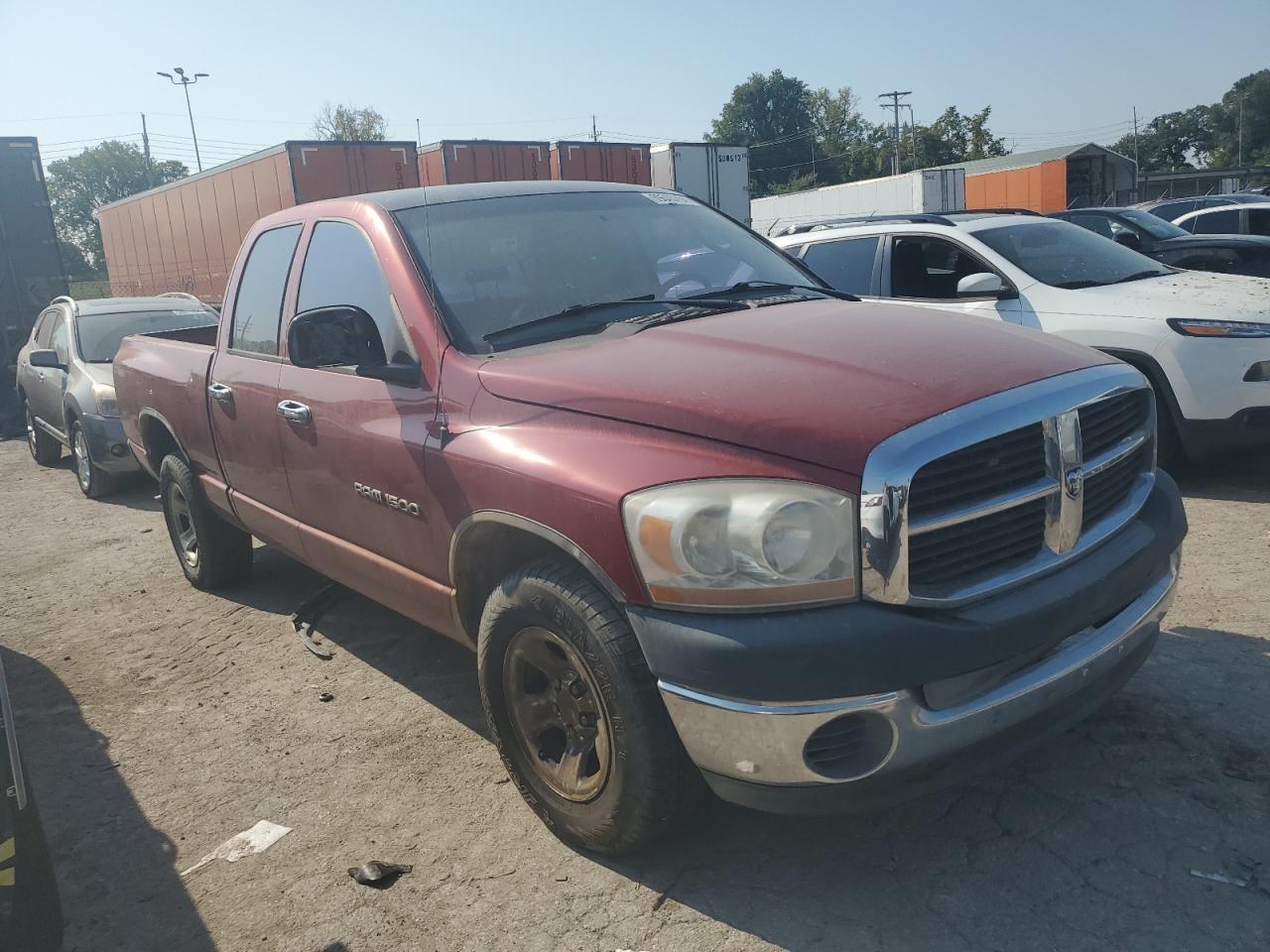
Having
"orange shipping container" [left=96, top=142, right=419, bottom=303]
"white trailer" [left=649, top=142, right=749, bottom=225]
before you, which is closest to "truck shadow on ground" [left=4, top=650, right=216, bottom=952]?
"orange shipping container" [left=96, top=142, right=419, bottom=303]

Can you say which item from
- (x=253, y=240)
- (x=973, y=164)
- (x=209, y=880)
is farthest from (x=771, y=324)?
(x=973, y=164)

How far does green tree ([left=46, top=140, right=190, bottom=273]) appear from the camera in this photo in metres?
96.4

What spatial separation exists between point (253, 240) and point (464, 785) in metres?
2.73

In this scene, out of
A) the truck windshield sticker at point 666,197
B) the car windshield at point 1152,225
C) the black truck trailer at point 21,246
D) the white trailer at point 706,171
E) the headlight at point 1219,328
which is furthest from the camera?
the white trailer at point 706,171

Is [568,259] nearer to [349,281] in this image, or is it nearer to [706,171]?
[349,281]

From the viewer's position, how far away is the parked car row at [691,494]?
→ 7.46 ft

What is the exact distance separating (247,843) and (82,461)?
6.84 meters

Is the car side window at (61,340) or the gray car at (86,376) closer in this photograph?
the gray car at (86,376)

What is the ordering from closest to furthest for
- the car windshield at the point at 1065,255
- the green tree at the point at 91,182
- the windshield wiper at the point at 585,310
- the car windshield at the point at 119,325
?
the windshield wiper at the point at 585,310, the car windshield at the point at 1065,255, the car windshield at the point at 119,325, the green tree at the point at 91,182

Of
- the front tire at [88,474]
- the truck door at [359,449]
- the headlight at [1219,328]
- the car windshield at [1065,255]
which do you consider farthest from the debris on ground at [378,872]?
the front tire at [88,474]

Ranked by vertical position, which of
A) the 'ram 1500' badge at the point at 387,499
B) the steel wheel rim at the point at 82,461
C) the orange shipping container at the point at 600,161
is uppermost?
the orange shipping container at the point at 600,161

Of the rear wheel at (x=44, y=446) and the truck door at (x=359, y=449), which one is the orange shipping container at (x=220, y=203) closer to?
the rear wheel at (x=44, y=446)

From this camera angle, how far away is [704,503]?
Result: 232 cm

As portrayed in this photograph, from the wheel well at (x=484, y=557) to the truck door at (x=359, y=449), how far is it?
14cm
